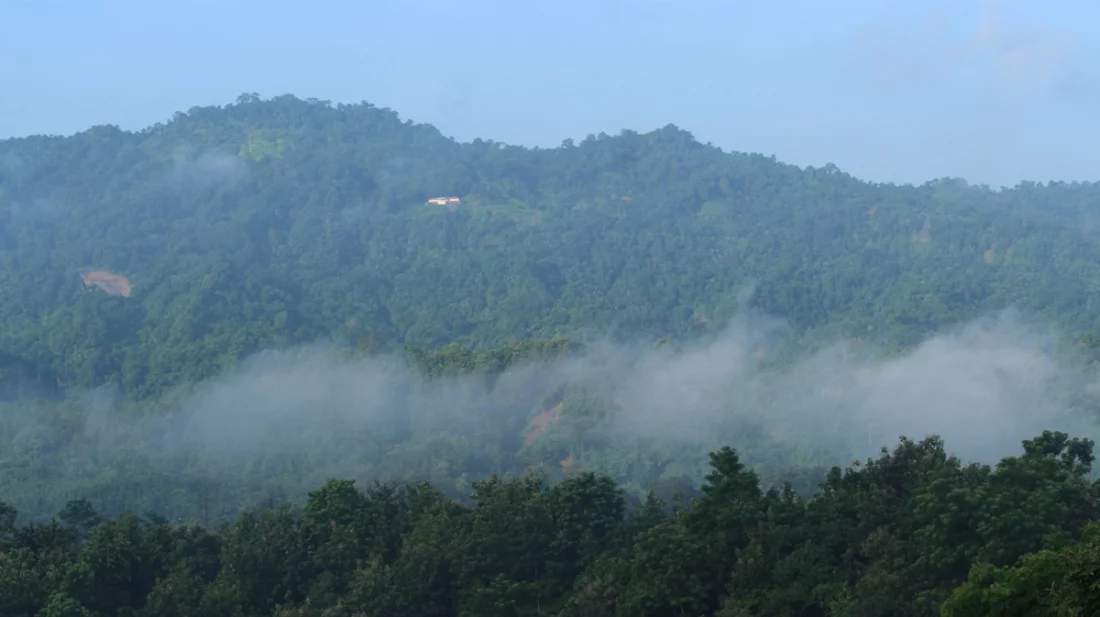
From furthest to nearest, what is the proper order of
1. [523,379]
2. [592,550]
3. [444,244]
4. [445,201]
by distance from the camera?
[445,201] → [444,244] → [523,379] → [592,550]

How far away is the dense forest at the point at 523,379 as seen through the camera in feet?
106

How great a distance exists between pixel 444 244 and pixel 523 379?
4279cm

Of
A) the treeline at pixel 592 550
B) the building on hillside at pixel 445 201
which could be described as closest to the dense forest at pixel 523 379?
the treeline at pixel 592 550

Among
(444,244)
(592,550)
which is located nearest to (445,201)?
(444,244)

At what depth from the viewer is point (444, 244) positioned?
432ft

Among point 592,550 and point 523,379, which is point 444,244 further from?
point 592,550

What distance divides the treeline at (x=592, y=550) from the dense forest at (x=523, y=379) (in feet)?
0.32

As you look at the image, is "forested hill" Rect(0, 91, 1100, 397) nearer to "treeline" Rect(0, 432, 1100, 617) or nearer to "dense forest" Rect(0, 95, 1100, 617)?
"dense forest" Rect(0, 95, 1100, 617)

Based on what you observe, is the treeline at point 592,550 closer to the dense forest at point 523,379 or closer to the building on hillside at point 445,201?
the dense forest at point 523,379

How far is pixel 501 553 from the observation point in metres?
35.4

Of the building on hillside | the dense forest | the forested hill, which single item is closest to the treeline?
the dense forest

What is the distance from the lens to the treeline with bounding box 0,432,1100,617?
29016 millimetres

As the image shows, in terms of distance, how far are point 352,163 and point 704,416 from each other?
262 ft

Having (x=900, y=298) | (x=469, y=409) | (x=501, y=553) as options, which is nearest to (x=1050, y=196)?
(x=900, y=298)
